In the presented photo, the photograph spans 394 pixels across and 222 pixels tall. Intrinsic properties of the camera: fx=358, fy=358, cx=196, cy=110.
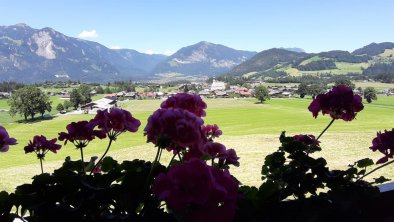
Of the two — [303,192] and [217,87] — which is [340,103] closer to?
[303,192]

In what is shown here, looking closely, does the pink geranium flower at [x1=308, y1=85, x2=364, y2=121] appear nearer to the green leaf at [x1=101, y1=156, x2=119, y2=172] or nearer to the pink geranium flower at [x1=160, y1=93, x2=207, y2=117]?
the pink geranium flower at [x1=160, y1=93, x2=207, y2=117]

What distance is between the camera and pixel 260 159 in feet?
59.4

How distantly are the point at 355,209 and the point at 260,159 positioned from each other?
17.2 m

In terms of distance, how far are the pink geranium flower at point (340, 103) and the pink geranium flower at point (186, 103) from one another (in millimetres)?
677

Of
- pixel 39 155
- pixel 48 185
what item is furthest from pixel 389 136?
pixel 39 155

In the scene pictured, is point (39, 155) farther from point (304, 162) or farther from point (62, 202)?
point (304, 162)

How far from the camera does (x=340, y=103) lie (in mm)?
1684

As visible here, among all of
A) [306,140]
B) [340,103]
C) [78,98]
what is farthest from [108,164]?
[78,98]

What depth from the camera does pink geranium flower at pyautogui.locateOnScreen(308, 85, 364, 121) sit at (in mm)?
1675

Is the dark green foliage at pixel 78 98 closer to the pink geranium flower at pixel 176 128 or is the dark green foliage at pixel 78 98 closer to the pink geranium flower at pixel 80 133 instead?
the pink geranium flower at pixel 80 133

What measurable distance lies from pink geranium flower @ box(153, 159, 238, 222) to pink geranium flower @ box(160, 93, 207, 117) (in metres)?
0.57

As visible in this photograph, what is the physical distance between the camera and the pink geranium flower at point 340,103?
1675 mm

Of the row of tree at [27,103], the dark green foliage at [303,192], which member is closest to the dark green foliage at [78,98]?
the row of tree at [27,103]

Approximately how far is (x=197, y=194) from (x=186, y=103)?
2.12 ft
